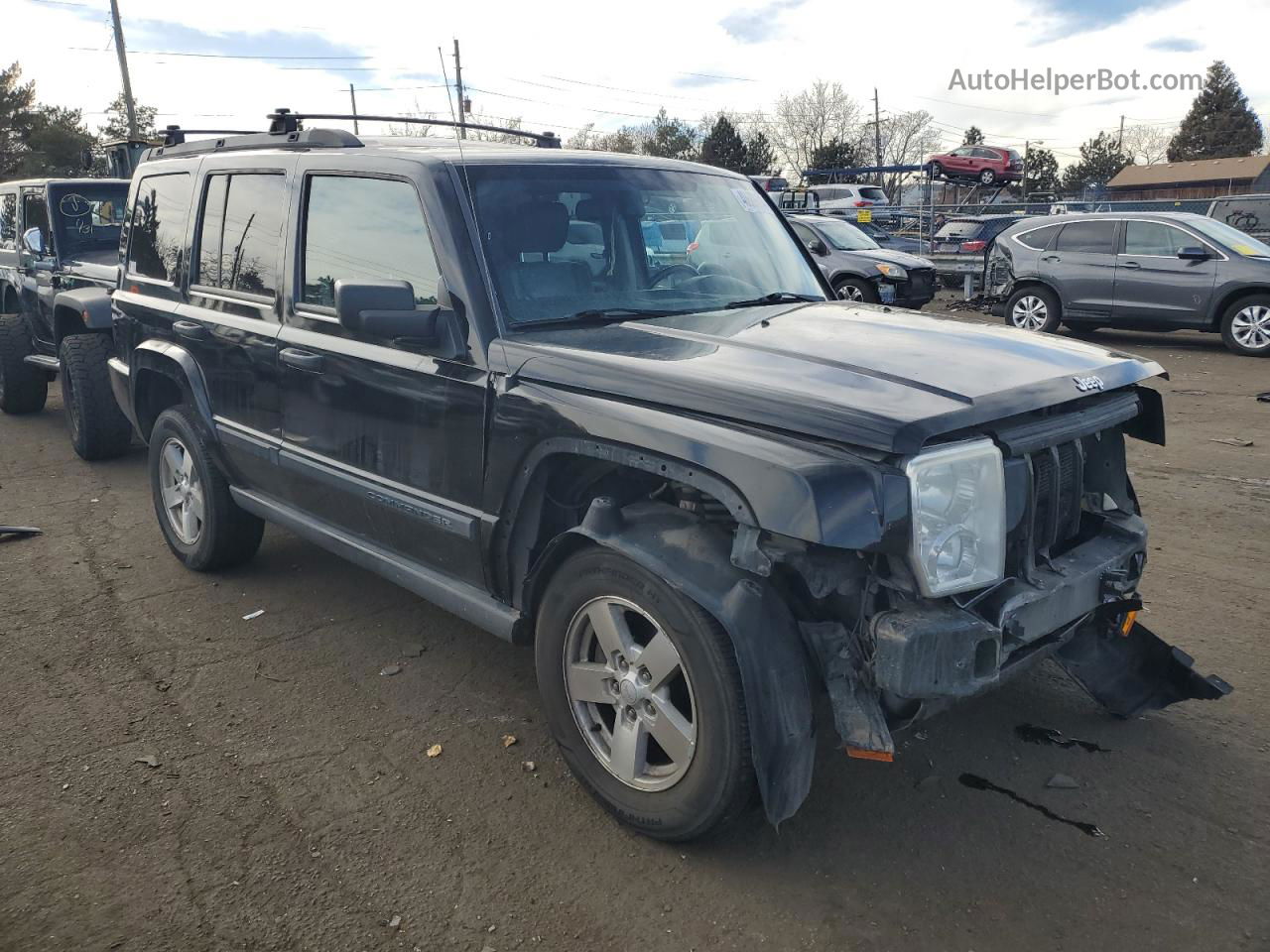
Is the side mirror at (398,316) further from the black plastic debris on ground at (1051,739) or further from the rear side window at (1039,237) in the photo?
the rear side window at (1039,237)

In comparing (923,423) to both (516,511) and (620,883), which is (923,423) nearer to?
(516,511)

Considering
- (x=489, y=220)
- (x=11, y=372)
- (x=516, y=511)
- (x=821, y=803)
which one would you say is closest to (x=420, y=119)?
(x=489, y=220)

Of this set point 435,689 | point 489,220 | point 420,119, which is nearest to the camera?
point 489,220

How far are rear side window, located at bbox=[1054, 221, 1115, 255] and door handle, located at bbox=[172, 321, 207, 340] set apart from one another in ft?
39.3

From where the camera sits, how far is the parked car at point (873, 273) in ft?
48.2

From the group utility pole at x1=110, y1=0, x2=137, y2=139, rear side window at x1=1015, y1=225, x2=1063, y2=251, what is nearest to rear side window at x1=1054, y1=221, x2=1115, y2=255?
rear side window at x1=1015, y1=225, x2=1063, y2=251

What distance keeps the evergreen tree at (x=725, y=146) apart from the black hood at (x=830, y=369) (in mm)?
50726

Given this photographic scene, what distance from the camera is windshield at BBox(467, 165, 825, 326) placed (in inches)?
131

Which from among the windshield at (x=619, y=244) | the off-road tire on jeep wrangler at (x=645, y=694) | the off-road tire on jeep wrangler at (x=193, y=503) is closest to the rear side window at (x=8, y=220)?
the off-road tire on jeep wrangler at (x=193, y=503)

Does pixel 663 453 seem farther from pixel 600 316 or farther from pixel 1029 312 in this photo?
Answer: pixel 1029 312

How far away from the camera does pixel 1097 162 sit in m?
65.2

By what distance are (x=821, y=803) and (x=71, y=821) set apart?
2.32 m

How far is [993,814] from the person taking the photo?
305cm

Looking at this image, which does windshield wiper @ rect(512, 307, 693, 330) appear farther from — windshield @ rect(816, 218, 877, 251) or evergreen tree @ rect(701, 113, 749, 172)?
evergreen tree @ rect(701, 113, 749, 172)
